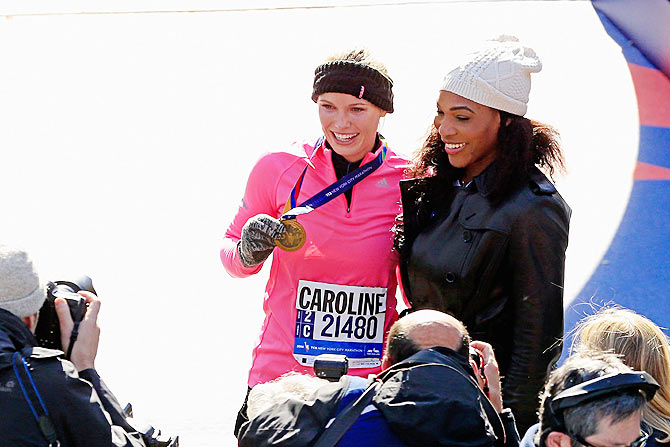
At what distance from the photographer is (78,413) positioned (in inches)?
97.0

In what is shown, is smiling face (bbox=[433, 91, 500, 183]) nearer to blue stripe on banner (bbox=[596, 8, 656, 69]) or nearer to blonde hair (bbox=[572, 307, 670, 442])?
blonde hair (bbox=[572, 307, 670, 442])

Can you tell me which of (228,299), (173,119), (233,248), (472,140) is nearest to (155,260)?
(228,299)

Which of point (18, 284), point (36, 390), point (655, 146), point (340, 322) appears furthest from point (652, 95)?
point (36, 390)

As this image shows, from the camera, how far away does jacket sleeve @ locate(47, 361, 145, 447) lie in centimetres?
244

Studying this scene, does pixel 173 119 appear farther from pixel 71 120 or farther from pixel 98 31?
pixel 98 31

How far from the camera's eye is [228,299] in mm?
5961

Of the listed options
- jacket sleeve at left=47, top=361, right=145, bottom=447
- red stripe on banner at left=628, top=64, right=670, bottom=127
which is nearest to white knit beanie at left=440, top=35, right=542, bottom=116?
jacket sleeve at left=47, top=361, right=145, bottom=447

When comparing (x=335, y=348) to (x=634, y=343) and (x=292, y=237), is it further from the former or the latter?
(x=634, y=343)

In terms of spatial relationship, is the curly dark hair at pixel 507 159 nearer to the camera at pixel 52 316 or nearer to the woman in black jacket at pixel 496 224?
the woman in black jacket at pixel 496 224

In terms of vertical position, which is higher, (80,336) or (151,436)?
(80,336)

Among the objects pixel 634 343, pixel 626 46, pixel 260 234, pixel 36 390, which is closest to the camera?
pixel 36 390

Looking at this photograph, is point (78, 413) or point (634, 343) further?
point (634, 343)

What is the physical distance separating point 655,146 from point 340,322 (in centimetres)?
459

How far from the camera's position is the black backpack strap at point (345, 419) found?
7.68 feet
